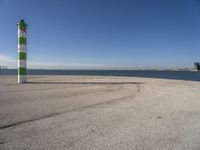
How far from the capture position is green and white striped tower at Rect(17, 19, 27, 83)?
67.4ft

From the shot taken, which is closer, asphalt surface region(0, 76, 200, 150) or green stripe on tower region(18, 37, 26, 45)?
asphalt surface region(0, 76, 200, 150)

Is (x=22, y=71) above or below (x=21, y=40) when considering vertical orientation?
below

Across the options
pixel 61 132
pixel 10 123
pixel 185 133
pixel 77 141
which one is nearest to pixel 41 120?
pixel 10 123

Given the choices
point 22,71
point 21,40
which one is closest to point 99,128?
point 22,71

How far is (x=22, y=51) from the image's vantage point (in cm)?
2092

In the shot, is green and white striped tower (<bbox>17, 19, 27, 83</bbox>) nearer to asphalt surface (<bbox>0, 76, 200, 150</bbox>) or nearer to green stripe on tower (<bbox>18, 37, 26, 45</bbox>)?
green stripe on tower (<bbox>18, 37, 26, 45</bbox>)

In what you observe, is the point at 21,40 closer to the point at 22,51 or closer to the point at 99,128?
the point at 22,51

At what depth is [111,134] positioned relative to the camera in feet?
16.7

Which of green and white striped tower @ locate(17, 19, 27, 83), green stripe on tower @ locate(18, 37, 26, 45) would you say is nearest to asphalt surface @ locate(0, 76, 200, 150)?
green and white striped tower @ locate(17, 19, 27, 83)

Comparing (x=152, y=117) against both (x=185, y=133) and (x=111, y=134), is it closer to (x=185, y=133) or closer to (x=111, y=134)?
(x=185, y=133)

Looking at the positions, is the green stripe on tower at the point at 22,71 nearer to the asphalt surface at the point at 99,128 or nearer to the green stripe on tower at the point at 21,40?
the green stripe on tower at the point at 21,40

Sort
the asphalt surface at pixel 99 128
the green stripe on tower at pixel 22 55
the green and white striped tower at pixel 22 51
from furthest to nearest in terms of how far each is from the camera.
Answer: the green stripe on tower at pixel 22 55
the green and white striped tower at pixel 22 51
the asphalt surface at pixel 99 128

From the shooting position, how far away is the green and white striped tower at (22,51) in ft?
67.4

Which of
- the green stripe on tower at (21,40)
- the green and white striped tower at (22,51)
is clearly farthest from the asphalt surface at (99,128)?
the green stripe on tower at (21,40)
